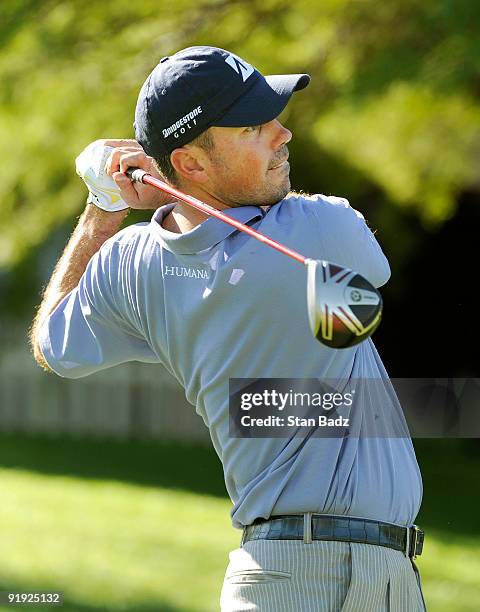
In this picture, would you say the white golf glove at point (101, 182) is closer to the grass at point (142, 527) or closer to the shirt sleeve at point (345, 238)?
the shirt sleeve at point (345, 238)

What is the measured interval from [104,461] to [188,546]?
14.4 feet

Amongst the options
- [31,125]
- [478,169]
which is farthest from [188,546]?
[478,169]

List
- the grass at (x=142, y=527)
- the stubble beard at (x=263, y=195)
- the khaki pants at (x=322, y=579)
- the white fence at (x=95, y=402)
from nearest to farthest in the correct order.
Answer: the khaki pants at (x=322, y=579), the stubble beard at (x=263, y=195), the grass at (x=142, y=527), the white fence at (x=95, y=402)

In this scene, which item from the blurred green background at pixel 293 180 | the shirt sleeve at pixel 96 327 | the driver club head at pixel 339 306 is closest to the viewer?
the driver club head at pixel 339 306

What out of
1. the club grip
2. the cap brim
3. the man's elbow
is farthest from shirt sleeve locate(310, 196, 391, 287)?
the man's elbow

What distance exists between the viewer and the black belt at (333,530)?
2.36m

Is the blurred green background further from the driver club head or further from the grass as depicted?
the driver club head

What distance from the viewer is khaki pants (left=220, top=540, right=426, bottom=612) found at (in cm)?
234

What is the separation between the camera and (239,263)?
238 cm

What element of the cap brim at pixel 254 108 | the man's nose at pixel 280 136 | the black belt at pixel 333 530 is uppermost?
the cap brim at pixel 254 108

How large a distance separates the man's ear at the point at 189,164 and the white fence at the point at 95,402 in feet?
35.1

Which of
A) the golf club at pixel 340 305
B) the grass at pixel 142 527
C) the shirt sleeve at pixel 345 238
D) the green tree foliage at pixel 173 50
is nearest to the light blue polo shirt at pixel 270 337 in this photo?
the shirt sleeve at pixel 345 238

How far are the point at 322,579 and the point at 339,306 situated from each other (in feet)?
2.10

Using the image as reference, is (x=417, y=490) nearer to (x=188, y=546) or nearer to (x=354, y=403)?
(x=354, y=403)
